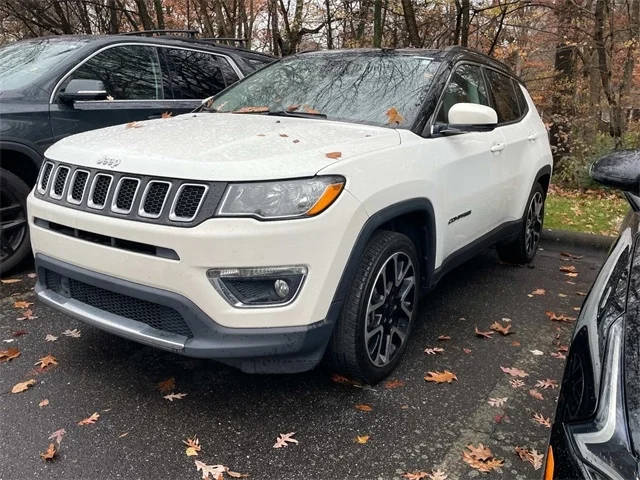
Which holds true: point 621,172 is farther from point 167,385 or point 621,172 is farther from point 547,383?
point 167,385

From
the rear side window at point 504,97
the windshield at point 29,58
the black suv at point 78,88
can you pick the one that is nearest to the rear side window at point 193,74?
the black suv at point 78,88

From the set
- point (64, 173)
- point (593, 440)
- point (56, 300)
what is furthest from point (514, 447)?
point (64, 173)

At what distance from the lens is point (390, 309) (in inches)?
118

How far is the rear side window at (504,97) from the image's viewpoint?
4.40 metres

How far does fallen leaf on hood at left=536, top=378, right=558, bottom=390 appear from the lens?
302 centimetres

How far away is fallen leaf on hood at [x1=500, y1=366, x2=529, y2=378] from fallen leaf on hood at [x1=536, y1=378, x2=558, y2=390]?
0.32 ft

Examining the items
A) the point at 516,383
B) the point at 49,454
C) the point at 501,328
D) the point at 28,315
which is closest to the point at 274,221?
the point at 49,454

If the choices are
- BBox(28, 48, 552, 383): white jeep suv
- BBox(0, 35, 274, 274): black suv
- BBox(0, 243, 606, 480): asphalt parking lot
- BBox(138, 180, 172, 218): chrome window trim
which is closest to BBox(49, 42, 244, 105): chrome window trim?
BBox(0, 35, 274, 274): black suv

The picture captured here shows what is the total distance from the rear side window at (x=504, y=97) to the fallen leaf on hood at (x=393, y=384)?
7.58 feet

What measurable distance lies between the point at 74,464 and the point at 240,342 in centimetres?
83

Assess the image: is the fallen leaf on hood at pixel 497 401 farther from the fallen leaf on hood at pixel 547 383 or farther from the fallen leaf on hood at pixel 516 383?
the fallen leaf on hood at pixel 547 383

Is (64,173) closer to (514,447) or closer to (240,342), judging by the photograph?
(240,342)

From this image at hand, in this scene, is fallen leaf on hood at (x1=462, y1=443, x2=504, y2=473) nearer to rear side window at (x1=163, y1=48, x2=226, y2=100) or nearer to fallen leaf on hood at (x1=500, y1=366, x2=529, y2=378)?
fallen leaf on hood at (x1=500, y1=366, x2=529, y2=378)

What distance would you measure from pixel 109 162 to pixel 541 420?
7.70 feet
